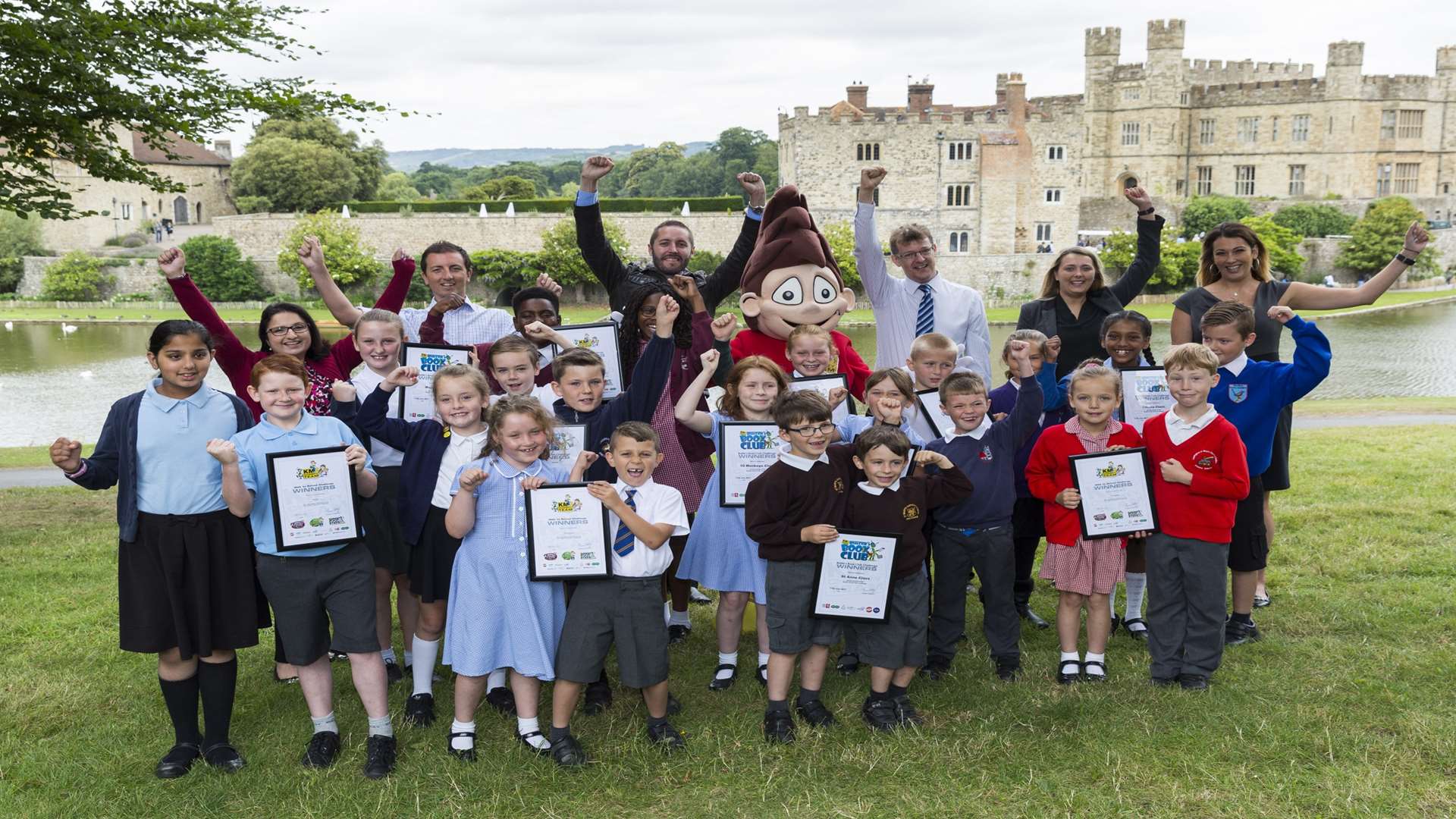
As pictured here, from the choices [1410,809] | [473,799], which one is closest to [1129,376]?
[1410,809]

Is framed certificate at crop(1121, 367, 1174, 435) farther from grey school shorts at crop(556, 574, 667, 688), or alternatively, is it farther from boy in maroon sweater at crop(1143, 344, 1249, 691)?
grey school shorts at crop(556, 574, 667, 688)

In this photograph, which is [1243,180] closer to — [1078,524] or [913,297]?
[913,297]

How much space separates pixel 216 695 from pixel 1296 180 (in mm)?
66600

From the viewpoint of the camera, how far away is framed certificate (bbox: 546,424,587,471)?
4.42 metres

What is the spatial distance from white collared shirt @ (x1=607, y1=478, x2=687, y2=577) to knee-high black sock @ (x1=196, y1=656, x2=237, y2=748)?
1579mm

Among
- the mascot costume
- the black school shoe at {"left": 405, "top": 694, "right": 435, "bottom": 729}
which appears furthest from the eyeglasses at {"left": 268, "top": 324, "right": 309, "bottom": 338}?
the mascot costume

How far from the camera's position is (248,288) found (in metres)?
48.1

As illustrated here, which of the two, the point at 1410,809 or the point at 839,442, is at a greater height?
the point at 839,442

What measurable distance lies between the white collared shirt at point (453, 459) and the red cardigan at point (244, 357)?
667mm

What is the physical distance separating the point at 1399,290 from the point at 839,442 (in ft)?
168

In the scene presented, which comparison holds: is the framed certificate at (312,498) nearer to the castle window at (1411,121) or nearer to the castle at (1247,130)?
the castle at (1247,130)

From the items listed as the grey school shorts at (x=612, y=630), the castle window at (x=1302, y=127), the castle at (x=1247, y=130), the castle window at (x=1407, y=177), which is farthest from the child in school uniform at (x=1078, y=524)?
the castle window at (x=1407, y=177)

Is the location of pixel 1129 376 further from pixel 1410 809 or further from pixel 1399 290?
pixel 1399 290

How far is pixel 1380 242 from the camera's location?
4544cm
